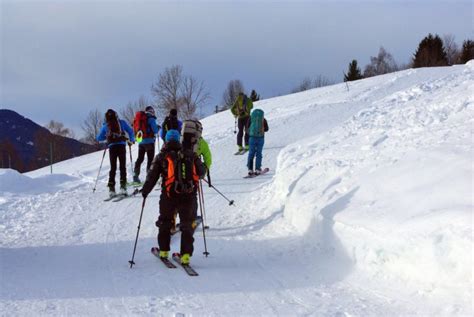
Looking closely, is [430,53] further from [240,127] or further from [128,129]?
[128,129]

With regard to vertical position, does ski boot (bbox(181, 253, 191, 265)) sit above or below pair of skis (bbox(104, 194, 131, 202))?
below

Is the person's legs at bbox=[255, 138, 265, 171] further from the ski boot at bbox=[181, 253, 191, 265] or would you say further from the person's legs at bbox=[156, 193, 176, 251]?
the ski boot at bbox=[181, 253, 191, 265]

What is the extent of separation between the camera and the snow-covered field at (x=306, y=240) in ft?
15.4

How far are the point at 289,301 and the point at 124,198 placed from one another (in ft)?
23.6

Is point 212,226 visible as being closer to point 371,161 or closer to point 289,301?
→ point 371,161

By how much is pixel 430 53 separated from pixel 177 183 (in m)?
57.3

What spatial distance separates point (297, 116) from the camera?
75.9ft

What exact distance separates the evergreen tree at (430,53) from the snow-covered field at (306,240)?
48.2 meters

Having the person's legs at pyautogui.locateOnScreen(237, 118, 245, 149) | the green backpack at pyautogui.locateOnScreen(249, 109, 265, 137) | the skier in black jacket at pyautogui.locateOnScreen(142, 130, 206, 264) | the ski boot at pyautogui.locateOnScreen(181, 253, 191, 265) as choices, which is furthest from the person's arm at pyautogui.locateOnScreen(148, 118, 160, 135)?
the ski boot at pyautogui.locateOnScreen(181, 253, 191, 265)

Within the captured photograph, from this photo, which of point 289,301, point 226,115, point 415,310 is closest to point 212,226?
point 289,301

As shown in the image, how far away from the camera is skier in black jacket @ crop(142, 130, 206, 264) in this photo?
6125mm

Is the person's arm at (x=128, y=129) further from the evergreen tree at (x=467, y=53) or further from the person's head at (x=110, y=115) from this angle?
the evergreen tree at (x=467, y=53)

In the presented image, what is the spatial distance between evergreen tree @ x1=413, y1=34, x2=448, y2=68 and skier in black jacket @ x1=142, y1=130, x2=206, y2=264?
54353 millimetres

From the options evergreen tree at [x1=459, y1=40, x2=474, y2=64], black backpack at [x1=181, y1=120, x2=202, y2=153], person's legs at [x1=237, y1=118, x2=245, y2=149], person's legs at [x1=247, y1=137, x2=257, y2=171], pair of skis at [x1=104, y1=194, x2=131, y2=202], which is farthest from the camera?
evergreen tree at [x1=459, y1=40, x2=474, y2=64]
